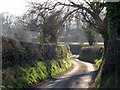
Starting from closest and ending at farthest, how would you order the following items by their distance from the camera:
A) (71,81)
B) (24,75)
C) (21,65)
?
(24,75) → (21,65) → (71,81)

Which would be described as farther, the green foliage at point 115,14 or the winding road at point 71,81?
the winding road at point 71,81

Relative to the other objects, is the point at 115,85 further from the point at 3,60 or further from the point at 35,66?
the point at 35,66

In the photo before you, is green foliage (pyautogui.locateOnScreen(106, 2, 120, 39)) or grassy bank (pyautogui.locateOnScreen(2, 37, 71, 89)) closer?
green foliage (pyautogui.locateOnScreen(106, 2, 120, 39))

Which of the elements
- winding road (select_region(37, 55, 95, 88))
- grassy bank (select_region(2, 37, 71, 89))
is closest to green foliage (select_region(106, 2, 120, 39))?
winding road (select_region(37, 55, 95, 88))

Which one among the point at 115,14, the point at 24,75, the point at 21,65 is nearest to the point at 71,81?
the point at 24,75

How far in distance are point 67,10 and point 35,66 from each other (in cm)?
1115

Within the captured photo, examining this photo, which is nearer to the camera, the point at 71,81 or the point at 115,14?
the point at 115,14

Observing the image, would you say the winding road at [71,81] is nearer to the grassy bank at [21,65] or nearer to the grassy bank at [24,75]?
the grassy bank at [24,75]

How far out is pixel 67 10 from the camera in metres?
22.5

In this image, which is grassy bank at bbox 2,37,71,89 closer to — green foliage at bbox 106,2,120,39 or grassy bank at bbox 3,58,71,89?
grassy bank at bbox 3,58,71,89

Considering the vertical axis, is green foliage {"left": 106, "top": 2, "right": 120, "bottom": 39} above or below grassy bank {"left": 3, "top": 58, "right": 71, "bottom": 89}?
above

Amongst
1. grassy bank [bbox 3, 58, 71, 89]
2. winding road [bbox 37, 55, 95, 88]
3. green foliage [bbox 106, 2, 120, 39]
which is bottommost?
winding road [bbox 37, 55, 95, 88]

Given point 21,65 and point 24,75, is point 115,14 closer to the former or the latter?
point 24,75

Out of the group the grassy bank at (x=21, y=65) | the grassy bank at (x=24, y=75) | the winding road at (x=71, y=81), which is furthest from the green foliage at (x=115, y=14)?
the grassy bank at (x=21, y=65)
